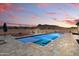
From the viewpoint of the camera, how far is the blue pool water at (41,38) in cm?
198

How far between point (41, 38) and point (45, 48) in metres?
0.13

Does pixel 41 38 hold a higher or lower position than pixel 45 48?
higher

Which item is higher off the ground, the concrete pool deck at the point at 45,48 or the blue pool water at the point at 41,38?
the blue pool water at the point at 41,38

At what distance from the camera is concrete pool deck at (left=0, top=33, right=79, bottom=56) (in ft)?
6.40

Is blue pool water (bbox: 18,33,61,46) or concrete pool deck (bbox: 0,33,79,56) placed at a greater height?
blue pool water (bbox: 18,33,61,46)

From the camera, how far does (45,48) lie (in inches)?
77.2

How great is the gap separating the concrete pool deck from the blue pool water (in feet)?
0.12

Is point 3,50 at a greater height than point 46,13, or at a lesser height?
lesser

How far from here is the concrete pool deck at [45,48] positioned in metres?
1.95

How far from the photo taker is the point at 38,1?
2.01 metres

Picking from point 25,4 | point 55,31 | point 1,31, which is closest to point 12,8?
point 25,4

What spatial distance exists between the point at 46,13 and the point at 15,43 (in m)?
0.51

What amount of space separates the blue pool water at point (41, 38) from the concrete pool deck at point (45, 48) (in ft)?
0.12

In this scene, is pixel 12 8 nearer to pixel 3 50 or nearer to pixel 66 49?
pixel 3 50
